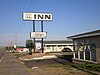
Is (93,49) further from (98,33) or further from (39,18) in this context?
(39,18)

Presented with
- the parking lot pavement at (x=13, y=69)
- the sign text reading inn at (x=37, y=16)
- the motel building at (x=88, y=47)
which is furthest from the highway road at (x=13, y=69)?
the sign text reading inn at (x=37, y=16)

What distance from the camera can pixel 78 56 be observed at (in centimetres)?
2636

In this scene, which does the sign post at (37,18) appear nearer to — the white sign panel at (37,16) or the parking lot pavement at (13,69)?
the white sign panel at (37,16)

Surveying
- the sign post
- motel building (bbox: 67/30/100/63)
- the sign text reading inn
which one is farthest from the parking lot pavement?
the sign text reading inn

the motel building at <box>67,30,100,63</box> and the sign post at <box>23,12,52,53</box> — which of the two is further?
the sign post at <box>23,12,52,53</box>

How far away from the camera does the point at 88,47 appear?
2350 centimetres

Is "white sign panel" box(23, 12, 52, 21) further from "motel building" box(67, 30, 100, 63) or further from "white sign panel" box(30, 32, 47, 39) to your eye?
"motel building" box(67, 30, 100, 63)

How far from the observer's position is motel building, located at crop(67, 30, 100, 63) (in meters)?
20.8

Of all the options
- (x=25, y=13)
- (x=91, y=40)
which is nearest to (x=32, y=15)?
(x=25, y=13)

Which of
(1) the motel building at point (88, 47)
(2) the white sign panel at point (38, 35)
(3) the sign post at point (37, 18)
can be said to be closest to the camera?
(1) the motel building at point (88, 47)

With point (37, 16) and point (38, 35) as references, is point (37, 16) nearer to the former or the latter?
point (37, 16)

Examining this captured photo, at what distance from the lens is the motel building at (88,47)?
20822 millimetres

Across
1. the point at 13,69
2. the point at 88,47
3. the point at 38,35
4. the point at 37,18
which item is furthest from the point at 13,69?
the point at 37,18

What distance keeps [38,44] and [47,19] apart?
4127cm
